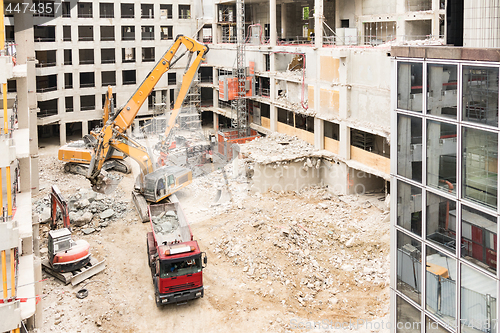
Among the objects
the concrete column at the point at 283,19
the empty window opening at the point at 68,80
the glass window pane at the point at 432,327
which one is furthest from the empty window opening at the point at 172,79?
the glass window pane at the point at 432,327

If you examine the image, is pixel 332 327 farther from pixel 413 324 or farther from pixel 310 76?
pixel 310 76

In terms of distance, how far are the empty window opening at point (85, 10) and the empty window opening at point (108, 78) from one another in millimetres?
5205

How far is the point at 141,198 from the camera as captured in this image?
26.2 m

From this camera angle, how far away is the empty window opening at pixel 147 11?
47.1 metres

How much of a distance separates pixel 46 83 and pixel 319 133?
2521 cm

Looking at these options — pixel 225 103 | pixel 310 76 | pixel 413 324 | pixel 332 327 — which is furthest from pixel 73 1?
pixel 413 324

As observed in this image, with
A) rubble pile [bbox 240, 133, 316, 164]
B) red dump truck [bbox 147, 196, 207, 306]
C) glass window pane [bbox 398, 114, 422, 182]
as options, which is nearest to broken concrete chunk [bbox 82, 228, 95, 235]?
red dump truck [bbox 147, 196, 207, 306]

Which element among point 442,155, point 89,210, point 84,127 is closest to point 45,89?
point 84,127

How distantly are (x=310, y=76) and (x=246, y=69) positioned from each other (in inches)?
344

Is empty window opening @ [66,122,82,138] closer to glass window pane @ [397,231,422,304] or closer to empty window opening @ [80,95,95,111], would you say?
empty window opening @ [80,95,95,111]

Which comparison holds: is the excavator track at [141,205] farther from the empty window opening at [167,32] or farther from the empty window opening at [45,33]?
the empty window opening at [167,32]

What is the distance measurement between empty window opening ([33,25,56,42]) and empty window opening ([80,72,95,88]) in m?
3.90

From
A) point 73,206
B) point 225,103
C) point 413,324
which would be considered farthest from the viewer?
point 225,103

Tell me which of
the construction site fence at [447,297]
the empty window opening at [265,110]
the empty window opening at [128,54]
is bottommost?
the construction site fence at [447,297]
